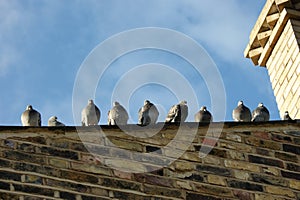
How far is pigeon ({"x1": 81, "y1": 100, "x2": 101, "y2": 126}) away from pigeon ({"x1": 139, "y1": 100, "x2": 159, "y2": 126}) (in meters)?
0.61

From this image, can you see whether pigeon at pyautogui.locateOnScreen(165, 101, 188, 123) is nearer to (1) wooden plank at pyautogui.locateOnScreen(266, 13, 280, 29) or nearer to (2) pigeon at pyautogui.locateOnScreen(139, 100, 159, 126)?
(2) pigeon at pyautogui.locateOnScreen(139, 100, 159, 126)

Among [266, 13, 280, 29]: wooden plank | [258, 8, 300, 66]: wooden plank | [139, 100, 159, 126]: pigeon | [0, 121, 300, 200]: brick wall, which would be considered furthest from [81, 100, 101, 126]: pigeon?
[266, 13, 280, 29]: wooden plank

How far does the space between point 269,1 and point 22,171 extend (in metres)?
8.77

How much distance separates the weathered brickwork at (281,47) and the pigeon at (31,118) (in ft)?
17.3

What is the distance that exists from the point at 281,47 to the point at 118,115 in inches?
221

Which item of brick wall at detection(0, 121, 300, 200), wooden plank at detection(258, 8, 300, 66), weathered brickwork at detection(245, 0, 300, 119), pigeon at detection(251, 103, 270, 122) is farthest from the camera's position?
wooden plank at detection(258, 8, 300, 66)

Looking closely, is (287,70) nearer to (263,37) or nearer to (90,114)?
(263,37)

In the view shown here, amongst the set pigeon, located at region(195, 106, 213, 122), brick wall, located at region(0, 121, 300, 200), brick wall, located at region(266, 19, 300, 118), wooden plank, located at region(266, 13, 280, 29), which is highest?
wooden plank, located at region(266, 13, 280, 29)

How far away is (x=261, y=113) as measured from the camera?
16.1 metres

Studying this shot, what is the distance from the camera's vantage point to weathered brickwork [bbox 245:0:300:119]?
1911 cm

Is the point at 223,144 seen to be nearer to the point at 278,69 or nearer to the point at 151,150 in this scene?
the point at 151,150

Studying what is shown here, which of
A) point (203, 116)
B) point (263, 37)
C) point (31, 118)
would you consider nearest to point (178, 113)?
point (203, 116)

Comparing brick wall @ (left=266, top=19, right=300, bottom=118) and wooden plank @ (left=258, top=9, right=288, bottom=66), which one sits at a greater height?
wooden plank @ (left=258, top=9, right=288, bottom=66)

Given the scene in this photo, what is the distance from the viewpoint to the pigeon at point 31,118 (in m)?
15.0
